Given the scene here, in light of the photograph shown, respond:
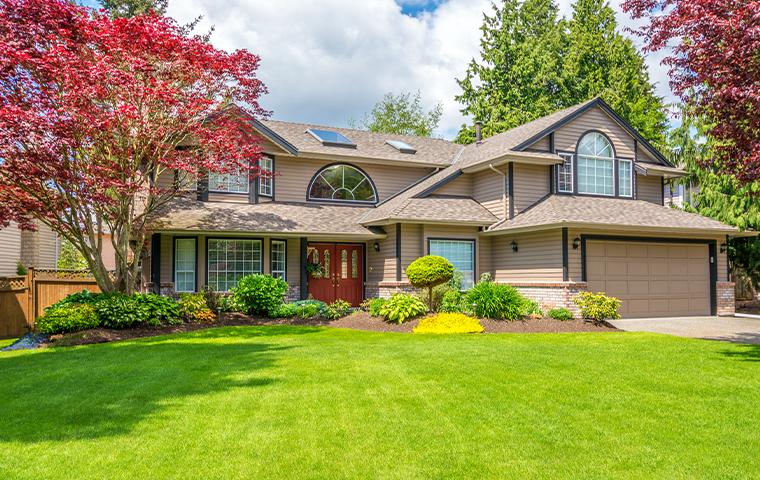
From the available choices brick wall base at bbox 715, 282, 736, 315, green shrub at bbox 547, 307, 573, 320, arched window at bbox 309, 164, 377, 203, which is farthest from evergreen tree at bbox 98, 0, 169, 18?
brick wall base at bbox 715, 282, 736, 315

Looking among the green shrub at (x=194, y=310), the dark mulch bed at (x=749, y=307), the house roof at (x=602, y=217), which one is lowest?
the dark mulch bed at (x=749, y=307)

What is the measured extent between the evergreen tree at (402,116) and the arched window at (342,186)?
2251cm

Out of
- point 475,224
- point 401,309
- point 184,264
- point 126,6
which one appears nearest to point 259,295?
point 184,264

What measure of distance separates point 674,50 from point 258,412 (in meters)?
8.88

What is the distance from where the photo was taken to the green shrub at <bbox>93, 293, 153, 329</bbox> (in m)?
12.9

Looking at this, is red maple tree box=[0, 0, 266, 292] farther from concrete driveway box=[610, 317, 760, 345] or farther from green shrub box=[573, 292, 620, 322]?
concrete driveway box=[610, 317, 760, 345]

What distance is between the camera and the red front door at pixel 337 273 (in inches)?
740

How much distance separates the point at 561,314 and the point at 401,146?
32.6 feet

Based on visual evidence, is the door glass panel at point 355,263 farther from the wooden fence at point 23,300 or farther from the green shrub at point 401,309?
the wooden fence at point 23,300

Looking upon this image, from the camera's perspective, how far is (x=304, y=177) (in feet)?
64.3

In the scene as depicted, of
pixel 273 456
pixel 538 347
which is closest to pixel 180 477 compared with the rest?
pixel 273 456

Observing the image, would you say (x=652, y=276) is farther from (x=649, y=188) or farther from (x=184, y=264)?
(x=184, y=264)

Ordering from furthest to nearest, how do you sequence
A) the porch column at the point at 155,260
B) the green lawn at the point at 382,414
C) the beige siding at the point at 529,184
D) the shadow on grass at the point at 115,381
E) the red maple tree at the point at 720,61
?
the beige siding at the point at 529,184, the porch column at the point at 155,260, the red maple tree at the point at 720,61, the shadow on grass at the point at 115,381, the green lawn at the point at 382,414

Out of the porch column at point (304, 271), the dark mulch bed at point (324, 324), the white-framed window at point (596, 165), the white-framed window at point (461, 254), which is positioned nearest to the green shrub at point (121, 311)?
the dark mulch bed at point (324, 324)
